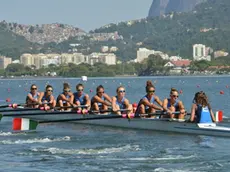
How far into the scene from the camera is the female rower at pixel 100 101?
26.5 metres

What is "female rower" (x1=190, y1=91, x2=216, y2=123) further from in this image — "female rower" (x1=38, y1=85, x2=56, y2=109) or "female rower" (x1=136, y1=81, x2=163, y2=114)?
"female rower" (x1=38, y1=85, x2=56, y2=109)

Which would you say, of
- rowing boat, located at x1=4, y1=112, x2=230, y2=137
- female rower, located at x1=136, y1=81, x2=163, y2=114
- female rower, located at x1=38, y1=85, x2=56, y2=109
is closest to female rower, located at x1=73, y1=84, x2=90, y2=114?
rowing boat, located at x1=4, y1=112, x2=230, y2=137

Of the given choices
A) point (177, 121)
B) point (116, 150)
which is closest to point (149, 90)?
point (177, 121)

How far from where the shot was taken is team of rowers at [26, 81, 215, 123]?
2183 centimetres

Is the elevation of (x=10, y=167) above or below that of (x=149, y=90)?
below

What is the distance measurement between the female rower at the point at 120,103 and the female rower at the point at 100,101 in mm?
1147

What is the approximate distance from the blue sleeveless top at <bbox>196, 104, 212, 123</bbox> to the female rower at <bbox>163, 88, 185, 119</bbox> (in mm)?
1495

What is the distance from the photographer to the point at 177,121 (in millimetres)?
23000

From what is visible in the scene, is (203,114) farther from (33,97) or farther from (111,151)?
(33,97)

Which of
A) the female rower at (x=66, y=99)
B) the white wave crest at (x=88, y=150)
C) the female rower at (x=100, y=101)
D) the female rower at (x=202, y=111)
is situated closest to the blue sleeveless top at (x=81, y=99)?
the female rower at (x=66, y=99)

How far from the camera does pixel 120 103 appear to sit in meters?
25.5

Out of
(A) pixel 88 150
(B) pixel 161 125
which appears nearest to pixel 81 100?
(B) pixel 161 125

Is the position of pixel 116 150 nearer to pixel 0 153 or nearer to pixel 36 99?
pixel 0 153

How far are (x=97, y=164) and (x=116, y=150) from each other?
217 cm
